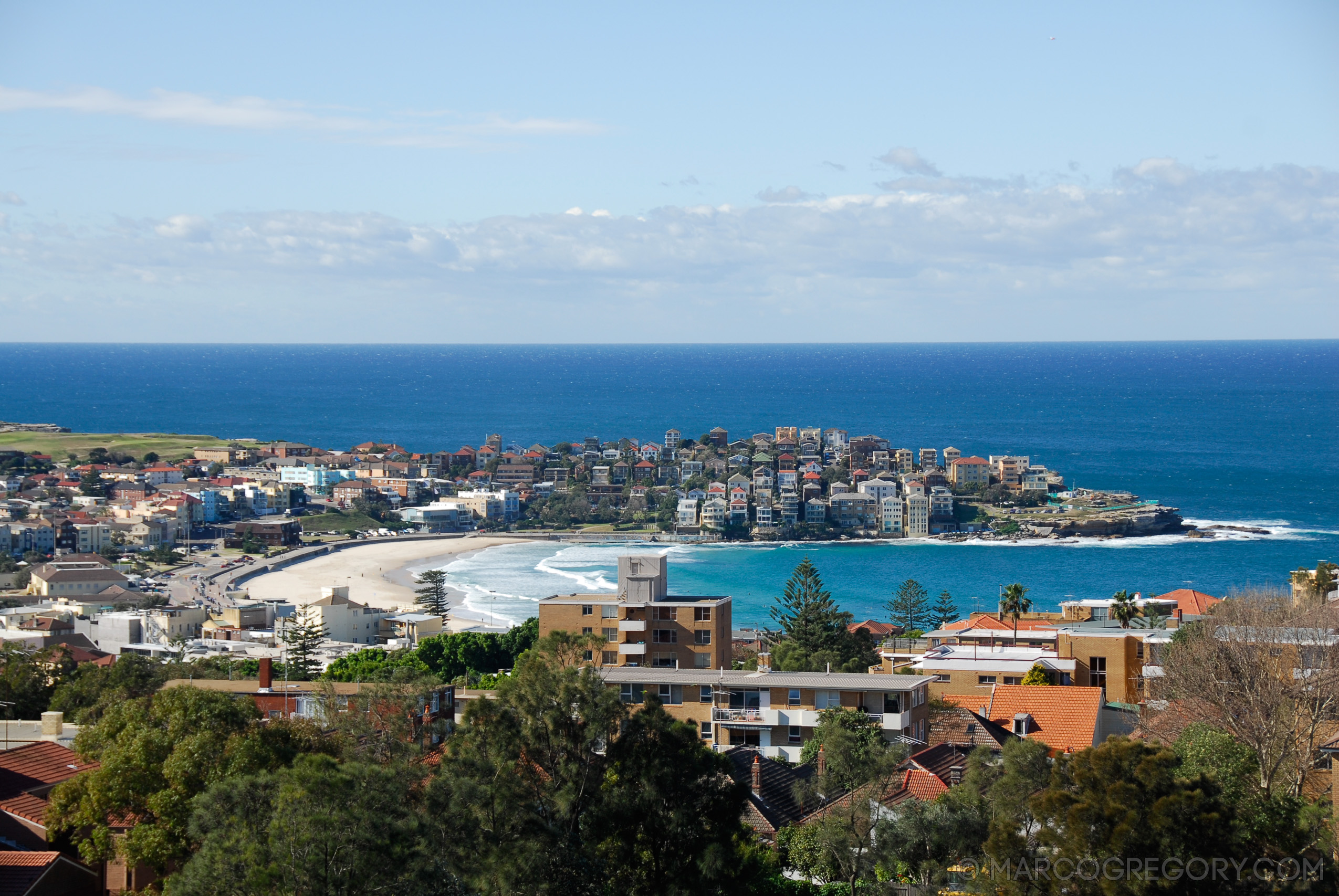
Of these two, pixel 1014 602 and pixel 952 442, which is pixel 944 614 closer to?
pixel 1014 602

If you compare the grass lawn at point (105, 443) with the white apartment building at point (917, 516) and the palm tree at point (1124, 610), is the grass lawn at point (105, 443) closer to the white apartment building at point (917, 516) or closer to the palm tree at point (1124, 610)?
→ the white apartment building at point (917, 516)

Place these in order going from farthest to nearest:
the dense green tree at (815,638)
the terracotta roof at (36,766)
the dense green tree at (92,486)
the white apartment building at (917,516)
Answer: the dense green tree at (92,486)
the white apartment building at (917,516)
the dense green tree at (815,638)
the terracotta roof at (36,766)

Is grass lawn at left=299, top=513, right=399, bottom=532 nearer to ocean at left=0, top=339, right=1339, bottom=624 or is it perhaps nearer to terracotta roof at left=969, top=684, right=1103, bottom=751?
ocean at left=0, top=339, right=1339, bottom=624

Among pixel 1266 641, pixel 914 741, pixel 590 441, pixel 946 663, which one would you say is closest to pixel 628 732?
pixel 914 741

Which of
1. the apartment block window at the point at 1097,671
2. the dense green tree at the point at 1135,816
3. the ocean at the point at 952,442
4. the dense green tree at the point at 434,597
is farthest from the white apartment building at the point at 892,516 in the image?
the dense green tree at the point at 1135,816

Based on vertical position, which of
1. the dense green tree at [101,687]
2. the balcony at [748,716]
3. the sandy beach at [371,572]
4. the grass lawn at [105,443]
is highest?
the dense green tree at [101,687]

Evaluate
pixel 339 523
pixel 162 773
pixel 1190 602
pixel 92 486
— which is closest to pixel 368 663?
pixel 1190 602

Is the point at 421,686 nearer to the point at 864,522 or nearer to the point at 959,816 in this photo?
the point at 959,816
